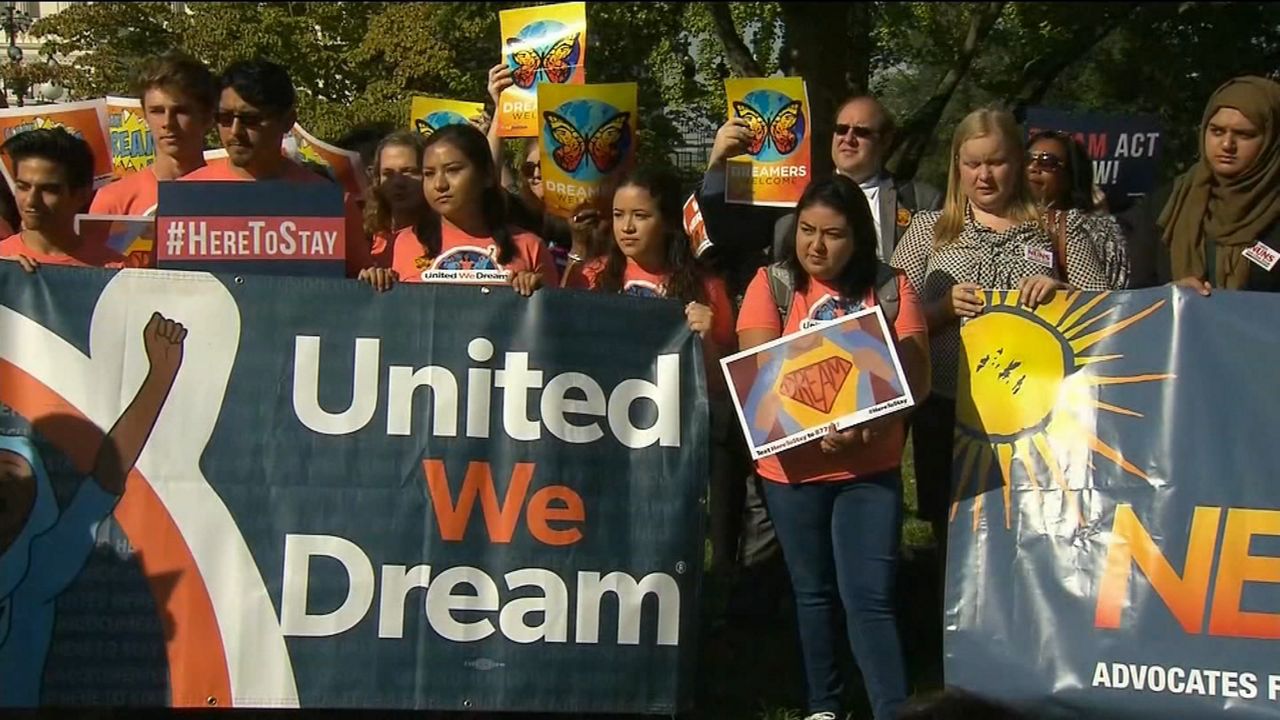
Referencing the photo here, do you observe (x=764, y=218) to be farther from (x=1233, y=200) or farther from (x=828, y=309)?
(x=1233, y=200)

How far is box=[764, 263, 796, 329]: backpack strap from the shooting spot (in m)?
4.89

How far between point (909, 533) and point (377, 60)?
16.3 m

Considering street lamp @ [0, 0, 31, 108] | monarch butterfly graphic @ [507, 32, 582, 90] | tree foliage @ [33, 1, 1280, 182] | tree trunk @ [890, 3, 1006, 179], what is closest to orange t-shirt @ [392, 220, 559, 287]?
monarch butterfly graphic @ [507, 32, 582, 90]

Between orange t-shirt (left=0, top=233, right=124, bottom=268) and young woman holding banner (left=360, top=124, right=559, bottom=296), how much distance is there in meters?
0.84

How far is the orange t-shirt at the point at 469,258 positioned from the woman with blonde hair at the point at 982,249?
117 cm

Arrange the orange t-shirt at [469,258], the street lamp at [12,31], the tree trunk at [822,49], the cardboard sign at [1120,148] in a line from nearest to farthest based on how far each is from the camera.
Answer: the orange t-shirt at [469,258], the cardboard sign at [1120,148], the tree trunk at [822,49], the street lamp at [12,31]

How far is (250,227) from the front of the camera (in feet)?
15.3

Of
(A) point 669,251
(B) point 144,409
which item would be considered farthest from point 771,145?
(B) point 144,409

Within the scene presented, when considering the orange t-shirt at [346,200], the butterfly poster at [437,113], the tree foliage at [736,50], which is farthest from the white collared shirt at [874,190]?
the tree foliage at [736,50]

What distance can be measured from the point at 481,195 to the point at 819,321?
1.15 meters

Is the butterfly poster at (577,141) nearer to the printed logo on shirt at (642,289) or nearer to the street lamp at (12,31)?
the printed logo on shirt at (642,289)

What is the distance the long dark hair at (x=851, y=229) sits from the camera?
15.7 feet

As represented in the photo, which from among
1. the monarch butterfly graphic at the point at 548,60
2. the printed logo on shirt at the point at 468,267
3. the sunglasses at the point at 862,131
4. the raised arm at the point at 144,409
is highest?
the monarch butterfly graphic at the point at 548,60

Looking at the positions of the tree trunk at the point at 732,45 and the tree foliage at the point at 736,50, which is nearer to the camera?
the tree trunk at the point at 732,45
